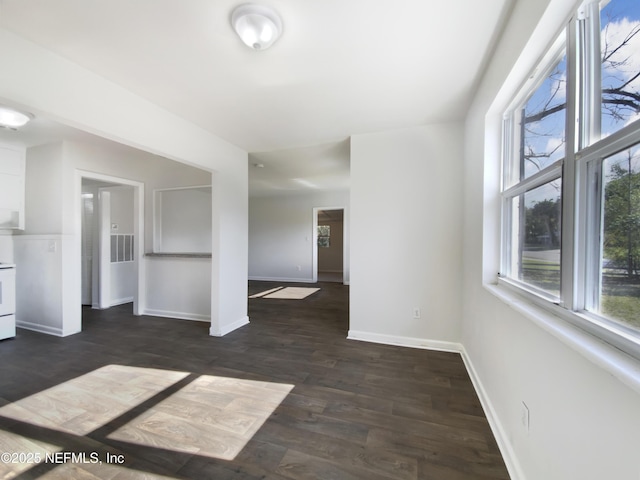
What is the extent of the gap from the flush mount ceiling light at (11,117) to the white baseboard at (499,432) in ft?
14.6

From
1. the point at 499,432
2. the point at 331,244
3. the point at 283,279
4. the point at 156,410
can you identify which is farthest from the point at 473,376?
the point at 331,244

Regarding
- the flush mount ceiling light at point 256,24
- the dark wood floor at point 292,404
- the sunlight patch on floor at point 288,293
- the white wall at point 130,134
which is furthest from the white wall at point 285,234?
the flush mount ceiling light at point 256,24

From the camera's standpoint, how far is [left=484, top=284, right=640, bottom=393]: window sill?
2.14 feet

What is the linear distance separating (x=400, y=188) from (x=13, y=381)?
404cm

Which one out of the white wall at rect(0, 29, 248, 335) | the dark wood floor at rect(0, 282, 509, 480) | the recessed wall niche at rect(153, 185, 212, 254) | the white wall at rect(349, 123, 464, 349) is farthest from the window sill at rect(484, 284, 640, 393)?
the recessed wall niche at rect(153, 185, 212, 254)

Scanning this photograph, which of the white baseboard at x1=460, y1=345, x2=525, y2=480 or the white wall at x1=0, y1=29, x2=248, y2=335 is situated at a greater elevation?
the white wall at x1=0, y1=29, x2=248, y2=335

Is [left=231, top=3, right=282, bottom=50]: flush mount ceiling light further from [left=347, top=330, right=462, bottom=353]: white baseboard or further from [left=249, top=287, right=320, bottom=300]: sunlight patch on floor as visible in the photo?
[left=249, top=287, right=320, bottom=300]: sunlight patch on floor

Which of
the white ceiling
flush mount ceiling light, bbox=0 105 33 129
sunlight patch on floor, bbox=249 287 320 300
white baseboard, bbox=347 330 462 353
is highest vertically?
the white ceiling

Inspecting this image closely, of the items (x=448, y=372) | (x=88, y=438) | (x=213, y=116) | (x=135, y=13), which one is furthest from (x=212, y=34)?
(x=448, y=372)

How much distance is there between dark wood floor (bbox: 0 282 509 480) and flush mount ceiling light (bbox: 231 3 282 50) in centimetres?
239

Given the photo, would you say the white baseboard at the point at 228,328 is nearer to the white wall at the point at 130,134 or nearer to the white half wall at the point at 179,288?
the white wall at the point at 130,134

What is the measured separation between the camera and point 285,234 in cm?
763

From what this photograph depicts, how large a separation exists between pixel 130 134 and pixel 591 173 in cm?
295

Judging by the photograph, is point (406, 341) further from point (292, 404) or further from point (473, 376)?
point (292, 404)
